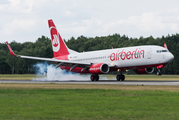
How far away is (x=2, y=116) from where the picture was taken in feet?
45.8

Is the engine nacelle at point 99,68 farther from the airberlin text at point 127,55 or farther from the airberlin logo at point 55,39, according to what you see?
the airberlin logo at point 55,39

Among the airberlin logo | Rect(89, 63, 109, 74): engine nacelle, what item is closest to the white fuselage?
Rect(89, 63, 109, 74): engine nacelle

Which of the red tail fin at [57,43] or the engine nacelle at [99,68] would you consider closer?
the engine nacelle at [99,68]

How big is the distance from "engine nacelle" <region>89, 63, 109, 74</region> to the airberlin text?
5.69 ft

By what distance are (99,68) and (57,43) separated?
14.9 m

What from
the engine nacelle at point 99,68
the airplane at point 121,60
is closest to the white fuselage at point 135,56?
the airplane at point 121,60

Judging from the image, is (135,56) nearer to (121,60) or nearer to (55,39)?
(121,60)

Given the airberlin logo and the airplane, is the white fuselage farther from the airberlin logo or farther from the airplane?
the airberlin logo

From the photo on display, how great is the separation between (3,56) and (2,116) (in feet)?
473

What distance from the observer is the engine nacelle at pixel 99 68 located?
154ft

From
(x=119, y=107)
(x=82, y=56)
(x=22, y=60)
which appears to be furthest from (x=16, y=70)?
(x=119, y=107)

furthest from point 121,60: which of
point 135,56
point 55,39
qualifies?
point 55,39

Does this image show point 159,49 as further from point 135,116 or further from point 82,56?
point 135,116

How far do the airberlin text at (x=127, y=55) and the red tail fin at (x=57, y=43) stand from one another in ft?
41.9
